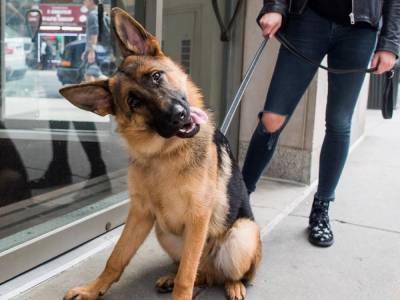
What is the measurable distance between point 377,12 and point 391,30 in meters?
0.14

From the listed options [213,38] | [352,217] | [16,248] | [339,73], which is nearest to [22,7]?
[213,38]

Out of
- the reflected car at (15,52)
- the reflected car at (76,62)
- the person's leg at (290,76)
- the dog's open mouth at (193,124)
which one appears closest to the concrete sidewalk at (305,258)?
the person's leg at (290,76)

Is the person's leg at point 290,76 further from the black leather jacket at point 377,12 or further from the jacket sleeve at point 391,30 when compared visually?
the jacket sleeve at point 391,30

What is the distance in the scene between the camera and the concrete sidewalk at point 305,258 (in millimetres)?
2514

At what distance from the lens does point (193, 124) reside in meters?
2.14

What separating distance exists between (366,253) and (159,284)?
1.41 metres

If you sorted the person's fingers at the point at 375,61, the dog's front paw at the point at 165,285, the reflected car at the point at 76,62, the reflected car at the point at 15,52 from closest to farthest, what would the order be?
the dog's front paw at the point at 165,285 < the person's fingers at the point at 375,61 < the reflected car at the point at 15,52 < the reflected car at the point at 76,62

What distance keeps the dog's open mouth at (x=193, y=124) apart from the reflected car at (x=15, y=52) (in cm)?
259

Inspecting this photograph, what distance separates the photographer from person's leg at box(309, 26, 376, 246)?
2875 millimetres

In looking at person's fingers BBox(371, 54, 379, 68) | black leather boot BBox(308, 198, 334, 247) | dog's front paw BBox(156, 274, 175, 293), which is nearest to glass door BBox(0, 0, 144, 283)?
dog's front paw BBox(156, 274, 175, 293)

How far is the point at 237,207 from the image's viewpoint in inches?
98.7

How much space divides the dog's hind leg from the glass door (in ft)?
3.24

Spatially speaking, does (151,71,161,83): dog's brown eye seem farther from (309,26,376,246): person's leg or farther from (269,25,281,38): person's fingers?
(309,26,376,246): person's leg

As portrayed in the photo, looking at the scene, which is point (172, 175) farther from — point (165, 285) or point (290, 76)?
point (290, 76)
